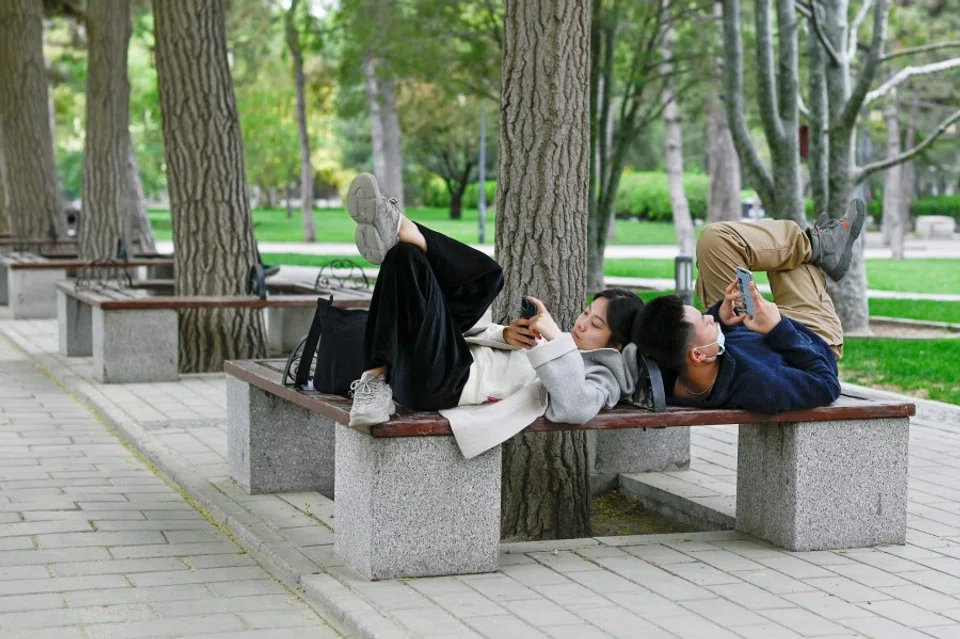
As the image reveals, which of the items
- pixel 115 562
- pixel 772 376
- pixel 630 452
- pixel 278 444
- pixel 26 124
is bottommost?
pixel 115 562

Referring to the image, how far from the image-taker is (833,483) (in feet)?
18.3

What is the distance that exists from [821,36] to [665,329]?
9.06 m

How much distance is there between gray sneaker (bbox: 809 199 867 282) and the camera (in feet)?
20.4

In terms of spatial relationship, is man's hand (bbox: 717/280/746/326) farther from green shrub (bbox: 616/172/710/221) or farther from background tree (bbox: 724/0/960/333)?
green shrub (bbox: 616/172/710/221)

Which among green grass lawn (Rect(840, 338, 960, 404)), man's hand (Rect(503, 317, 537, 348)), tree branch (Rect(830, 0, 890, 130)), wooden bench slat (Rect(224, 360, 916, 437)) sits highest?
tree branch (Rect(830, 0, 890, 130))

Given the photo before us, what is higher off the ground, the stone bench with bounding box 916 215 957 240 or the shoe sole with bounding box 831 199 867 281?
the shoe sole with bounding box 831 199 867 281

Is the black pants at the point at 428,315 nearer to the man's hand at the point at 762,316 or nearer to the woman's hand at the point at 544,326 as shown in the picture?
the woman's hand at the point at 544,326

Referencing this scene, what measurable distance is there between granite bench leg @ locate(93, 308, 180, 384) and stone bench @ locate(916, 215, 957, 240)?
124ft

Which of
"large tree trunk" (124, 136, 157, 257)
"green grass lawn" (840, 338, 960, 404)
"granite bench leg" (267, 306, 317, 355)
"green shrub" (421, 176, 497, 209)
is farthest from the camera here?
"green shrub" (421, 176, 497, 209)

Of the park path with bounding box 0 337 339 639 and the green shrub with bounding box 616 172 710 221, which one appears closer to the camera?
the park path with bounding box 0 337 339 639

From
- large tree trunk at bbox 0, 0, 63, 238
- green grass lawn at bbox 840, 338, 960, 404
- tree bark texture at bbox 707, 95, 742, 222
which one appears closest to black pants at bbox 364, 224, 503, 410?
green grass lawn at bbox 840, 338, 960, 404

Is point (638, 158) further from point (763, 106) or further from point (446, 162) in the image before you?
point (763, 106)

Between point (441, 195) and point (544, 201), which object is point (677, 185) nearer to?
point (544, 201)

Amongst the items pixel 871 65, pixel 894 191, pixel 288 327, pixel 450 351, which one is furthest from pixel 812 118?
pixel 894 191
